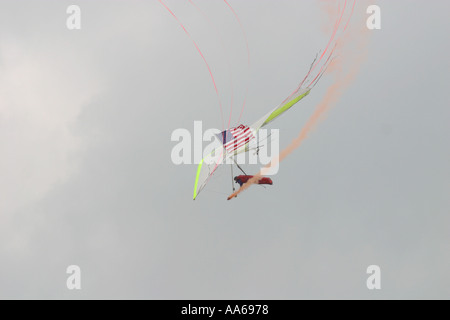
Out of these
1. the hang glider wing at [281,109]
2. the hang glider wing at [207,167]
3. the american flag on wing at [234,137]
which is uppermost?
the hang glider wing at [281,109]

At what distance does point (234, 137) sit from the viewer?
5491 cm

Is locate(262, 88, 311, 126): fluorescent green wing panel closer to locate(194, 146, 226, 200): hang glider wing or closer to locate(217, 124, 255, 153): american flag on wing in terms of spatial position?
locate(217, 124, 255, 153): american flag on wing

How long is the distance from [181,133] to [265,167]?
8.71 m

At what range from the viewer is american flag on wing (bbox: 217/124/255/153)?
5488cm

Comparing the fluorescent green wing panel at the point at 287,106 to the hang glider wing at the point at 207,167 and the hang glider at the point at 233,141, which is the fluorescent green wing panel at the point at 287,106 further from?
the hang glider wing at the point at 207,167

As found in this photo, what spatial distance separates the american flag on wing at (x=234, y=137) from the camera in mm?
54875

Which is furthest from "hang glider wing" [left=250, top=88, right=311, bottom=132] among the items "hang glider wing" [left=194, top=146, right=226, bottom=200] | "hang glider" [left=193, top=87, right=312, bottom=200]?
"hang glider wing" [left=194, top=146, right=226, bottom=200]

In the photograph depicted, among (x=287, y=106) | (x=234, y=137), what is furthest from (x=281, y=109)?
(x=234, y=137)

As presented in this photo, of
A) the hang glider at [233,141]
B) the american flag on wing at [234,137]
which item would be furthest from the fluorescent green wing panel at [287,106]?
the american flag on wing at [234,137]

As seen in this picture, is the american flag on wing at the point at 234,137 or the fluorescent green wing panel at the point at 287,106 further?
the fluorescent green wing panel at the point at 287,106

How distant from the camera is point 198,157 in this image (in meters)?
59.4

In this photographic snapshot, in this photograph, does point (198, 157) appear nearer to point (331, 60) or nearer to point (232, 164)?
point (232, 164)

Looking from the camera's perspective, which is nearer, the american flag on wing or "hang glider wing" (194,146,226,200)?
the american flag on wing
